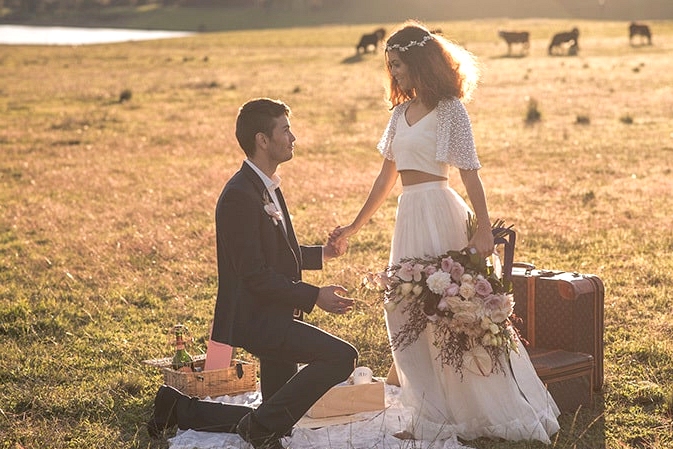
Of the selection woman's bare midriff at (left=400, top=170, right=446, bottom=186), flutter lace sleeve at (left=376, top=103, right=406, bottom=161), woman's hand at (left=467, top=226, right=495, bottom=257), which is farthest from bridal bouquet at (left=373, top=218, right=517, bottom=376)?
flutter lace sleeve at (left=376, top=103, right=406, bottom=161)

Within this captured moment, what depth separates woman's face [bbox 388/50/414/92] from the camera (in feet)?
20.0

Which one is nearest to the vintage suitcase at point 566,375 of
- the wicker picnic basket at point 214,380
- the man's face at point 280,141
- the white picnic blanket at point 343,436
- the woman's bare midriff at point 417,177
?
the white picnic blanket at point 343,436

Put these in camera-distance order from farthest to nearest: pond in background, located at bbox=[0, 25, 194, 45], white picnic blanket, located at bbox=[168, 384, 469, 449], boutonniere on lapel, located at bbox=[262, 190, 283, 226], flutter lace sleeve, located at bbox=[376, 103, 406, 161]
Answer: pond in background, located at bbox=[0, 25, 194, 45] → flutter lace sleeve, located at bbox=[376, 103, 406, 161] → white picnic blanket, located at bbox=[168, 384, 469, 449] → boutonniere on lapel, located at bbox=[262, 190, 283, 226]

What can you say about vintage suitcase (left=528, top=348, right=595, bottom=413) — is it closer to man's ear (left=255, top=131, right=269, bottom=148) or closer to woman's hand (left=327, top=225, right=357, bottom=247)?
woman's hand (left=327, top=225, right=357, bottom=247)

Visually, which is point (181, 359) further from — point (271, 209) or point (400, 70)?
point (400, 70)

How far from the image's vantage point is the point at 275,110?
579cm

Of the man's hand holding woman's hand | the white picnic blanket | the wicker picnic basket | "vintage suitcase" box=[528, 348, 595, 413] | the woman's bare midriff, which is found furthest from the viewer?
the wicker picnic basket

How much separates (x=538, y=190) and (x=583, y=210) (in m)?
1.68

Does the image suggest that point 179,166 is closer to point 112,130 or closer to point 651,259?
point 112,130

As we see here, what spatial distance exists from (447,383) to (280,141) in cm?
166

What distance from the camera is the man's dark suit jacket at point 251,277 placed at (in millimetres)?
5543

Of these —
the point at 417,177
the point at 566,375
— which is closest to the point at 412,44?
the point at 417,177

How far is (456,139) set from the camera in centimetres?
605

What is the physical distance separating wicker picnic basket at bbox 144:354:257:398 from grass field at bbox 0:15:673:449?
0.28m
